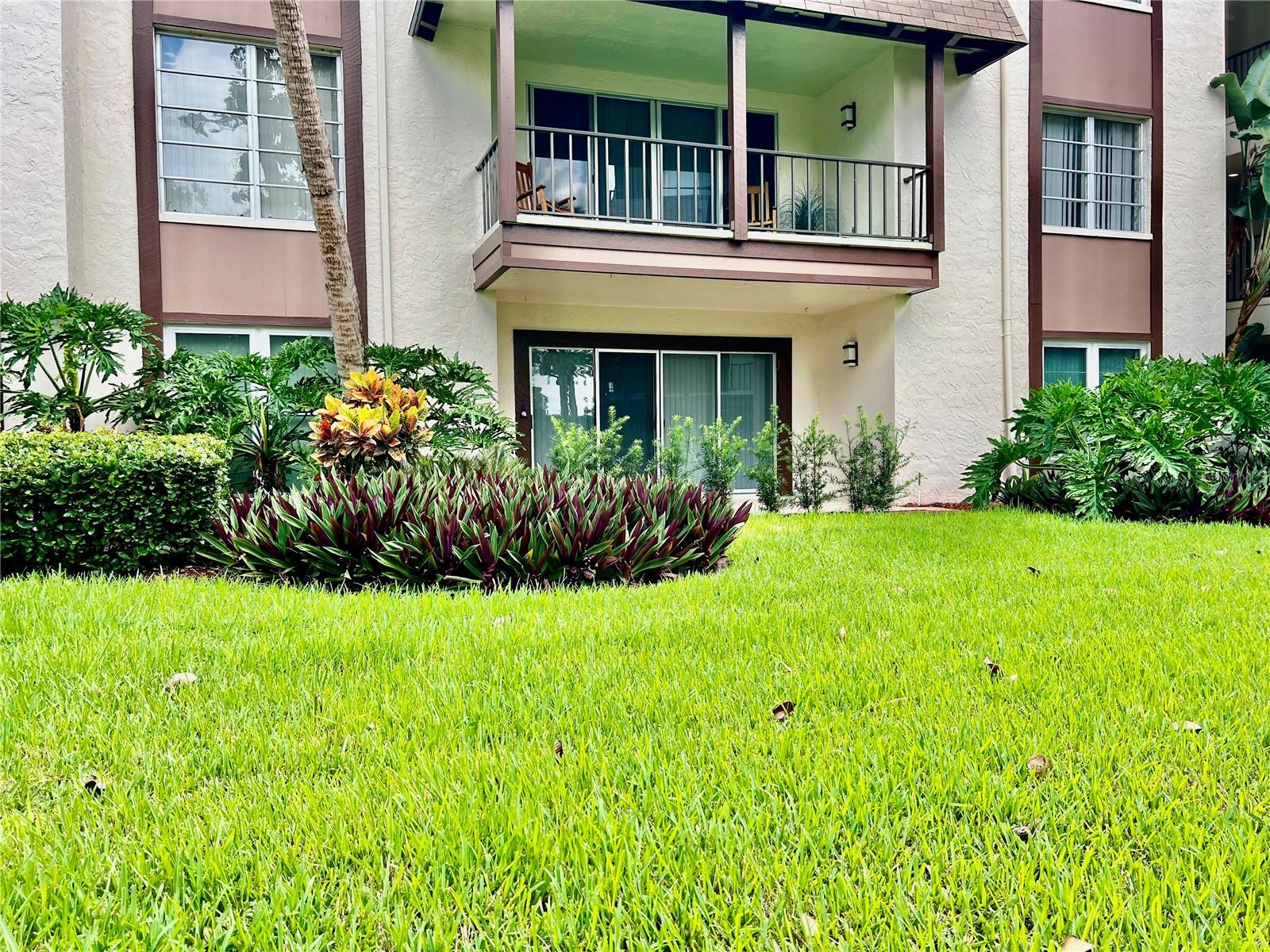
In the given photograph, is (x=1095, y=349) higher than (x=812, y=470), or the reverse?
(x=1095, y=349)

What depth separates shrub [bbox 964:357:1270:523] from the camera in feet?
27.1

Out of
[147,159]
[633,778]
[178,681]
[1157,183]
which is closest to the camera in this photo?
[633,778]

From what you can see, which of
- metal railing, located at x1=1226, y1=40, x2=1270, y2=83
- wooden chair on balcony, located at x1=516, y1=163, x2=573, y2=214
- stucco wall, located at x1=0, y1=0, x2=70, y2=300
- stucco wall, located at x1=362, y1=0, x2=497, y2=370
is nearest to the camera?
stucco wall, located at x1=0, y1=0, x2=70, y2=300

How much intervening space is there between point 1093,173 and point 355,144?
1099 cm

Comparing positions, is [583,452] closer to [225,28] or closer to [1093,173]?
[225,28]

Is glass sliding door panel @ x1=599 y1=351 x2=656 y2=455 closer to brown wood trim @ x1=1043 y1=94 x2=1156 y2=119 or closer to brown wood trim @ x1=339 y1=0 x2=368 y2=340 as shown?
brown wood trim @ x1=339 y1=0 x2=368 y2=340

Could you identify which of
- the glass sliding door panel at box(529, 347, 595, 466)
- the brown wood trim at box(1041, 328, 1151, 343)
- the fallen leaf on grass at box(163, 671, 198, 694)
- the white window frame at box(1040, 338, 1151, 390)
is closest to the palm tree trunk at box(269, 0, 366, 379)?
the glass sliding door panel at box(529, 347, 595, 466)

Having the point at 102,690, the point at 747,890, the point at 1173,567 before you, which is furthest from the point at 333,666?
the point at 1173,567

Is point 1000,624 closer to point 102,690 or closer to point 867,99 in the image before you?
point 102,690

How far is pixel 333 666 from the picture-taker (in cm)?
348

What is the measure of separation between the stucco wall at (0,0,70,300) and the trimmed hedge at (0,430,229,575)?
3556 mm

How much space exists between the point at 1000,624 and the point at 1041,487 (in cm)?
627

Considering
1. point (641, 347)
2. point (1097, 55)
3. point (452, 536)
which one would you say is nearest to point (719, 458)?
point (641, 347)

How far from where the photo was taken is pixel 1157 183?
12.8m
